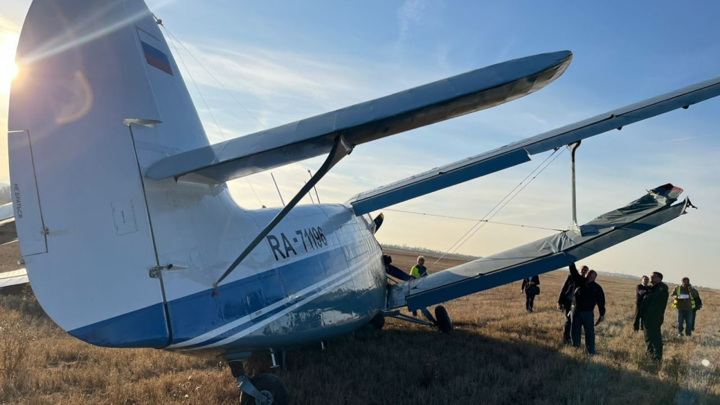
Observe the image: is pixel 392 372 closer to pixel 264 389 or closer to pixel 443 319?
pixel 264 389

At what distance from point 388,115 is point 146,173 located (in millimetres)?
2296

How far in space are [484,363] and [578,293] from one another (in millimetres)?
2444

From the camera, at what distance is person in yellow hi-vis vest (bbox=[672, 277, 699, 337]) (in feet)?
41.1

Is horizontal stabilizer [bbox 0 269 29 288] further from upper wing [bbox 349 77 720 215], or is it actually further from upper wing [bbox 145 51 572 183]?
upper wing [bbox 145 51 572 183]

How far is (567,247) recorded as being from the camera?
7.77 meters

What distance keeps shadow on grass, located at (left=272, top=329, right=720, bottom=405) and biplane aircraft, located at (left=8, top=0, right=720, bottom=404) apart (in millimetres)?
1626

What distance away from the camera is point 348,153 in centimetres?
376

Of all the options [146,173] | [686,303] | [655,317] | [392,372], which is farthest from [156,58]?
[686,303]

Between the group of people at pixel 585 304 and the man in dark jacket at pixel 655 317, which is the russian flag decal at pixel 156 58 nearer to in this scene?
the group of people at pixel 585 304

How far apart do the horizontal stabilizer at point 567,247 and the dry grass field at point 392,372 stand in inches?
49.2

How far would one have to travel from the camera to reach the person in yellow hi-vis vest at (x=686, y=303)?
1252 centimetres

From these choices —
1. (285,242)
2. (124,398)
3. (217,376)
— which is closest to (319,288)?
(285,242)

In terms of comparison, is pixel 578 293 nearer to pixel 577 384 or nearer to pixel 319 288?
pixel 577 384

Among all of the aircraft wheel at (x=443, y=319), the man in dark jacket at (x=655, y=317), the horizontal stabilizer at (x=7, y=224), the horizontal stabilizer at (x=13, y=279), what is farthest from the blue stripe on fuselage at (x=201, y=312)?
the horizontal stabilizer at (x=13, y=279)
